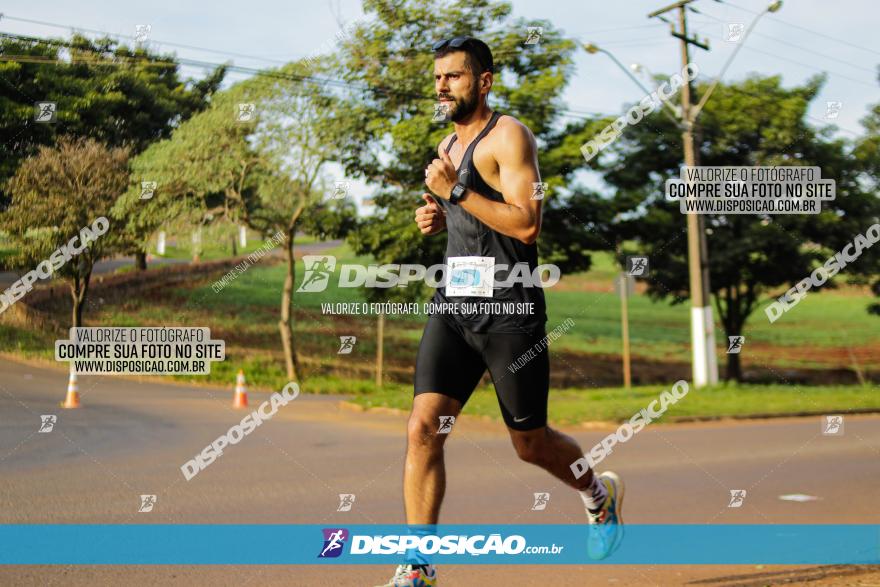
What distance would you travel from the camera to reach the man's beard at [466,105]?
3680 mm

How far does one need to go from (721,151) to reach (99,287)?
711 inches

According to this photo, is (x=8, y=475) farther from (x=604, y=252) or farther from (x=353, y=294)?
(x=604, y=252)

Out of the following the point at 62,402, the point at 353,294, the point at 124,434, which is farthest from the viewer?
the point at 353,294

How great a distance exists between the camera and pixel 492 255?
3.62m

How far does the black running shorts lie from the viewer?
360 cm

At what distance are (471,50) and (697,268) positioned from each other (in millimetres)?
14776

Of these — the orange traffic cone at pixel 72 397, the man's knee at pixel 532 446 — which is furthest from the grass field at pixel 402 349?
the man's knee at pixel 532 446

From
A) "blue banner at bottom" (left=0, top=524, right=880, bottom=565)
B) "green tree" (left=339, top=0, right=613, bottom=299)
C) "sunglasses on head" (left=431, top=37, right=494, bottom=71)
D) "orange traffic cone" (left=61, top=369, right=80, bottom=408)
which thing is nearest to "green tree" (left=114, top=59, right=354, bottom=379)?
"green tree" (left=339, top=0, right=613, bottom=299)

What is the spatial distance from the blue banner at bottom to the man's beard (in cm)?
217

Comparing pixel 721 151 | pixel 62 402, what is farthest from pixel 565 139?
pixel 62 402

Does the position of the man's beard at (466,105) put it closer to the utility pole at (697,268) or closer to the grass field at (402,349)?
the grass field at (402,349)

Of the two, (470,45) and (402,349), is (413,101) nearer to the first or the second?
(402,349)

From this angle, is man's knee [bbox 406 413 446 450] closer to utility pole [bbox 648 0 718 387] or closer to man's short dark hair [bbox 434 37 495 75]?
man's short dark hair [bbox 434 37 495 75]

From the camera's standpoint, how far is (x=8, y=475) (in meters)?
7.14
